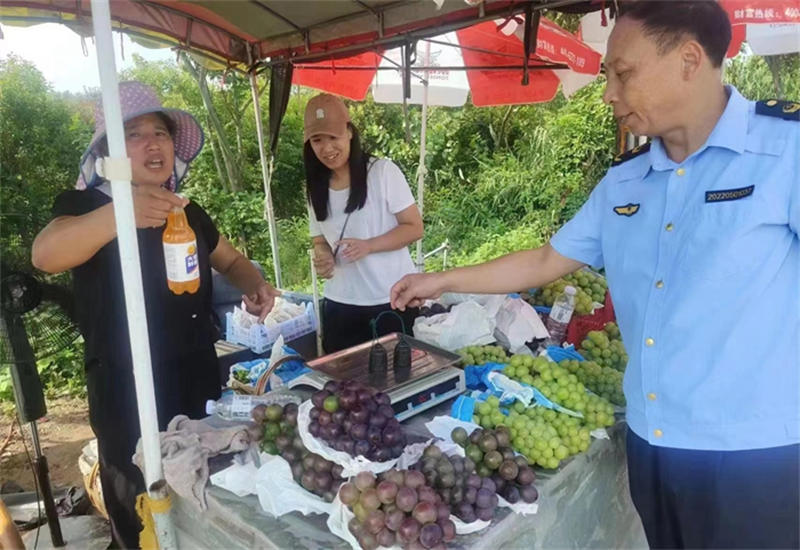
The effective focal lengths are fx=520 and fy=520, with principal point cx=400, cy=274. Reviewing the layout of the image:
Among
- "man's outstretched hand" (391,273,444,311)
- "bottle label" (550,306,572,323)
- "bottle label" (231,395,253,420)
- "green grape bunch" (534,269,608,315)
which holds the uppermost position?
"man's outstretched hand" (391,273,444,311)

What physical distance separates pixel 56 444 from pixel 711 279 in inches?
205

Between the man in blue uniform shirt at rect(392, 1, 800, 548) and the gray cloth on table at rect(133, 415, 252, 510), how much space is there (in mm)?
1338

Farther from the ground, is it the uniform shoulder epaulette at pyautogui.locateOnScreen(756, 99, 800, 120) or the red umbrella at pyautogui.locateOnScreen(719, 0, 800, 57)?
the red umbrella at pyautogui.locateOnScreen(719, 0, 800, 57)

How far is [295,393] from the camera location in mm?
2102

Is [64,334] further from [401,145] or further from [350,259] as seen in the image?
[401,145]

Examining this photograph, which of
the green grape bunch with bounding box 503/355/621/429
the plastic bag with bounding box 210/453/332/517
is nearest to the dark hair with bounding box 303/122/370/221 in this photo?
the green grape bunch with bounding box 503/355/621/429

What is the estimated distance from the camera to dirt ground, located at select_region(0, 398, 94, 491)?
13.4 feet

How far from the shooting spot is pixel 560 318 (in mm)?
2902

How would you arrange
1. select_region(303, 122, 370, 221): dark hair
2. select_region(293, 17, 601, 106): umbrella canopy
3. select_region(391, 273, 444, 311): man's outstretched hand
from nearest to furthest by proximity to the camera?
select_region(391, 273, 444, 311): man's outstretched hand
select_region(303, 122, 370, 221): dark hair
select_region(293, 17, 601, 106): umbrella canopy

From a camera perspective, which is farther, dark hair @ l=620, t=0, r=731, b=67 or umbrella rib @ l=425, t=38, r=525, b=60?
umbrella rib @ l=425, t=38, r=525, b=60

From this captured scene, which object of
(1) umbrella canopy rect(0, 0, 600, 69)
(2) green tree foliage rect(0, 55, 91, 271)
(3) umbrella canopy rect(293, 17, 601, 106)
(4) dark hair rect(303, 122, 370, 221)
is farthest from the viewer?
(2) green tree foliage rect(0, 55, 91, 271)

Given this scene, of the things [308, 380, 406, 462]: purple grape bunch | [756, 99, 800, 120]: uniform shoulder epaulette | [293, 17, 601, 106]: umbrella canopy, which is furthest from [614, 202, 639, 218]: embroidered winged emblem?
[293, 17, 601, 106]: umbrella canopy

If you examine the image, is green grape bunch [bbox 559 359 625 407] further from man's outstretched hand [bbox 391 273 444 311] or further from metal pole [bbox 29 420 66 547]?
metal pole [bbox 29 420 66 547]

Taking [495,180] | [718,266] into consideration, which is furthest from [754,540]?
[495,180]
